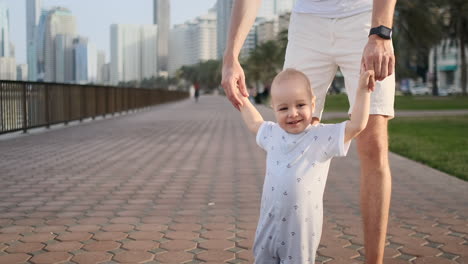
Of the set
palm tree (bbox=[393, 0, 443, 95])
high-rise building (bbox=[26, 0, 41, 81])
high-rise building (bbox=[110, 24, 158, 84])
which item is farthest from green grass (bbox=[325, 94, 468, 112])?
high-rise building (bbox=[110, 24, 158, 84])

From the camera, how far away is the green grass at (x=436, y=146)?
7546mm

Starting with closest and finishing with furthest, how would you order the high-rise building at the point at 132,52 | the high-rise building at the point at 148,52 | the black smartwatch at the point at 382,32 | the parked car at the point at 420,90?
the black smartwatch at the point at 382,32 < the parked car at the point at 420,90 < the high-rise building at the point at 132,52 < the high-rise building at the point at 148,52

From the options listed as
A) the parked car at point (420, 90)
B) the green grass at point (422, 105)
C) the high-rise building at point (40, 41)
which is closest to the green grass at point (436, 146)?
the green grass at point (422, 105)

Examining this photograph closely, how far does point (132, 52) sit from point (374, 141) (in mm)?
155105

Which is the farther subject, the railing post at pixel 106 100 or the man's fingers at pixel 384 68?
the railing post at pixel 106 100

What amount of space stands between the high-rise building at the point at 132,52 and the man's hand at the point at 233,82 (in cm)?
14091

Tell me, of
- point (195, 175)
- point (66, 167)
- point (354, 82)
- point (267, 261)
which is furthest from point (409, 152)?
point (267, 261)

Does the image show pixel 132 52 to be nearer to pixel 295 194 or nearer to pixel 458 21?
pixel 458 21

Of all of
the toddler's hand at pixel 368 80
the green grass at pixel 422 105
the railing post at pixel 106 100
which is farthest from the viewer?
the green grass at pixel 422 105

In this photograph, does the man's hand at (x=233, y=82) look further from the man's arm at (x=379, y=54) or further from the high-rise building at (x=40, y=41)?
the high-rise building at (x=40, y=41)

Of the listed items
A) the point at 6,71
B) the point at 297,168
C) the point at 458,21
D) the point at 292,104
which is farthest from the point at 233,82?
the point at 458,21

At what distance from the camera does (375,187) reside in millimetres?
2705

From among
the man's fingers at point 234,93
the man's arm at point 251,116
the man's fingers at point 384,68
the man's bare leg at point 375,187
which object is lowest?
the man's bare leg at point 375,187

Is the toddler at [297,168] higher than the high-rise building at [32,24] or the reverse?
the reverse
